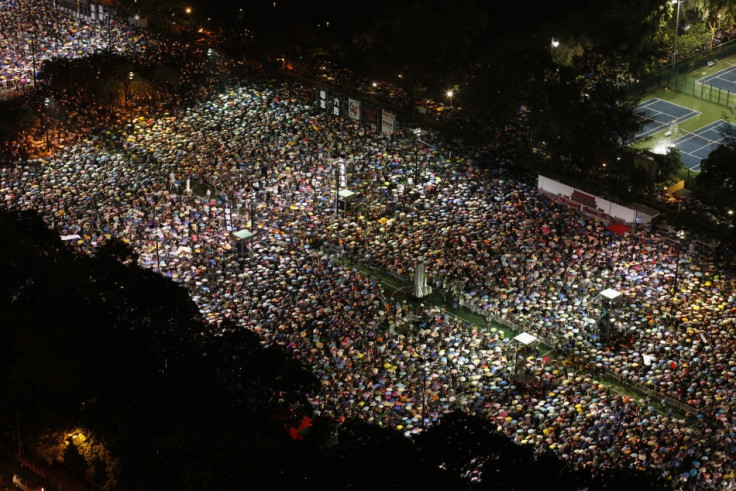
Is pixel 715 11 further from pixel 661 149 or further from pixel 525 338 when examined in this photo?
pixel 525 338

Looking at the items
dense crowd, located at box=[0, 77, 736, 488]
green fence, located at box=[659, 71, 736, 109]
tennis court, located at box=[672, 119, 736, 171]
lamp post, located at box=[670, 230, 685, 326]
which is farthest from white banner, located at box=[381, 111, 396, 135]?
green fence, located at box=[659, 71, 736, 109]

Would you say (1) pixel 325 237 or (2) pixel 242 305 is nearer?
(2) pixel 242 305

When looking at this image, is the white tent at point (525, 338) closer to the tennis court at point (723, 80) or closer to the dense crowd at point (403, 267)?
the dense crowd at point (403, 267)

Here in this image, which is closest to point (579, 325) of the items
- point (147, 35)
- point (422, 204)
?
point (422, 204)

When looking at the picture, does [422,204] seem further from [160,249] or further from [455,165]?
[160,249]

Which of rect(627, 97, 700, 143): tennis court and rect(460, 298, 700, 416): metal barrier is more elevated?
rect(627, 97, 700, 143): tennis court

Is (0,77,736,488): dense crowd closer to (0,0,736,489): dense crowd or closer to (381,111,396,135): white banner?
(0,0,736,489): dense crowd

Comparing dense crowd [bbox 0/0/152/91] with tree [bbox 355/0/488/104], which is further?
dense crowd [bbox 0/0/152/91]
